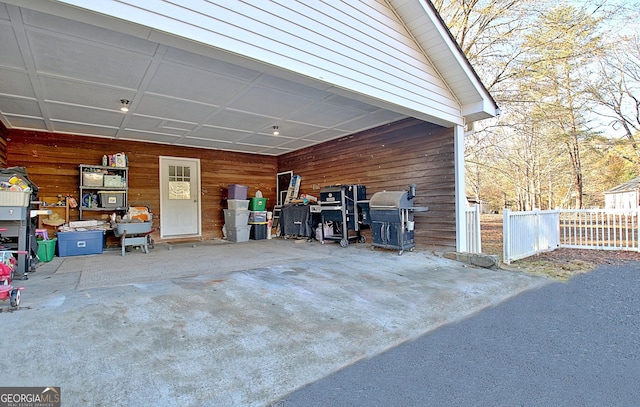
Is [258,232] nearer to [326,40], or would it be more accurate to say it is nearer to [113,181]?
[113,181]

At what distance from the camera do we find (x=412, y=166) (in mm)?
5949

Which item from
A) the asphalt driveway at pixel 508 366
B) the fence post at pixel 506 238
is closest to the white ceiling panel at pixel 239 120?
the fence post at pixel 506 238

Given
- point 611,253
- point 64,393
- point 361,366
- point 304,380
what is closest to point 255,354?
point 304,380

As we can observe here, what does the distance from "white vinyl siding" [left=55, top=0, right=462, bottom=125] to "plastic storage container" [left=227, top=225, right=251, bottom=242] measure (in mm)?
5046

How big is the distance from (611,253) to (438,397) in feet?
21.2

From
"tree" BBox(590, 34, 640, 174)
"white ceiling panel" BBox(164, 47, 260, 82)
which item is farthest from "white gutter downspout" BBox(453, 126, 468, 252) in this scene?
"tree" BBox(590, 34, 640, 174)

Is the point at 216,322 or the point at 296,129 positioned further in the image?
the point at 296,129

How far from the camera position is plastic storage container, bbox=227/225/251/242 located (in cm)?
784

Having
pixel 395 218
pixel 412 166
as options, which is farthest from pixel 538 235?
pixel 395 218

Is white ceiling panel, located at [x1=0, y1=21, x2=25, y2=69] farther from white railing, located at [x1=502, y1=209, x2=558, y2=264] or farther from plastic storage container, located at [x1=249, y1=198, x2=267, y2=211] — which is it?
white railing, located at [x1=502, y1=209, x2=558, y2=264]

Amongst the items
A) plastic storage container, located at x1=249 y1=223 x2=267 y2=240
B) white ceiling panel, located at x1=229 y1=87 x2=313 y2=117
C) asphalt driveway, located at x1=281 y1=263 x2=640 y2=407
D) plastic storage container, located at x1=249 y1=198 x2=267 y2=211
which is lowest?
asphalt driveway, located at x1=281 y1=263 x2=640 y2=407

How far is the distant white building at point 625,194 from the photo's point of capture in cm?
1608

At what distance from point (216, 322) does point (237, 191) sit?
5849 mm

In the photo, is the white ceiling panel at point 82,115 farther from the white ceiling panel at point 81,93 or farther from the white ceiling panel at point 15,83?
the white ceiling panel at point 15,83
